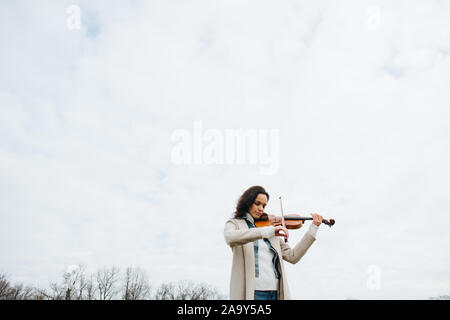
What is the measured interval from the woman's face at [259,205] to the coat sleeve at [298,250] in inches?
25.2

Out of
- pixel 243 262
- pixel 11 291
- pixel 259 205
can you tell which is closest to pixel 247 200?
pixel 259 205

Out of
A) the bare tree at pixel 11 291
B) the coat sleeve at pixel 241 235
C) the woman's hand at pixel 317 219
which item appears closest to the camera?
the coat sleeve at pixel 241 235

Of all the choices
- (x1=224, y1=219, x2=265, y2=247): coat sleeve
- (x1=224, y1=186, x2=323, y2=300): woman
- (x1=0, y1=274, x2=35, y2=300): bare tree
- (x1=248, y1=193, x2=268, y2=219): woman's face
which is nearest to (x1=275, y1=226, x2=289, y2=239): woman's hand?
(x1=224, y1=186, x2=323, y2=300): woman

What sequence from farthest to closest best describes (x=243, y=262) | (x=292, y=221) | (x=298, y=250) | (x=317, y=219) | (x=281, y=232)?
(x=292, y=221)
(x=317, y=219)
(x=298, y=250)
(x=243, y=262)
(x=281, y=232)

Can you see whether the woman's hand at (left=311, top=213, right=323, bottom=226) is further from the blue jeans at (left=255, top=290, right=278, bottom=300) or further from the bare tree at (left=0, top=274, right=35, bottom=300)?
the bare tree at (left=0, top=274, right=35, bottom=300)

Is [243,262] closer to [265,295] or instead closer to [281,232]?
[265,295]

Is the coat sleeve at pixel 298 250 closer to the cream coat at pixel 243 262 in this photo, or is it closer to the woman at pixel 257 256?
the woman at pixel 257 256

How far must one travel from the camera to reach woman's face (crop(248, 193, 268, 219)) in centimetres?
442

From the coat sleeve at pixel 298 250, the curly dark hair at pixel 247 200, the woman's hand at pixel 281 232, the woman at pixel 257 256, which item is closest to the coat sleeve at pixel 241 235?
the woman at pixel 257 256

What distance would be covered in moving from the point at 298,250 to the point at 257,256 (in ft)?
2.34

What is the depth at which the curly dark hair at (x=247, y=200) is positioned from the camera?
14.6 ft

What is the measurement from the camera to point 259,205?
443cm

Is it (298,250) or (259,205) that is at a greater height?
(259,205)
